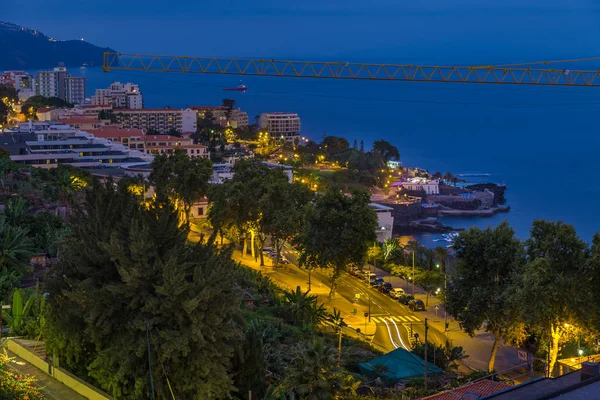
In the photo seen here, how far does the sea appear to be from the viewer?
67.8 m

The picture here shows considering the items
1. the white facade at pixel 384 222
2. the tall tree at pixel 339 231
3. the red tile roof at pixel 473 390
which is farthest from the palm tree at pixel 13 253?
the white facade at pixel 384 222

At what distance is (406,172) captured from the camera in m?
77.1

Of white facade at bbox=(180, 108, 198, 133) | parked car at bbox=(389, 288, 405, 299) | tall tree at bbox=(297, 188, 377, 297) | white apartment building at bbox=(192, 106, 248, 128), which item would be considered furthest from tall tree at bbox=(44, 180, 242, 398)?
white apartment building at bbox=(192, 106, 248, 128)

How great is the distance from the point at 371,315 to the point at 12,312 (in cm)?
1166

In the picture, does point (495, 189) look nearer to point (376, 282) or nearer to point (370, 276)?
point (370, 276)

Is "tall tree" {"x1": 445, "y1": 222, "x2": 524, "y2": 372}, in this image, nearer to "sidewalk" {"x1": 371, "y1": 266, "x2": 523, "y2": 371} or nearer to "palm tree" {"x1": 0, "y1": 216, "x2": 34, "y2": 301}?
"sidewalk" {"x1": 371, "y1": 266, "x2": 523, "y2": 371}

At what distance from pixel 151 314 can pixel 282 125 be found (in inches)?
3340

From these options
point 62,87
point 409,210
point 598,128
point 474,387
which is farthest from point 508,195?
point 62,87

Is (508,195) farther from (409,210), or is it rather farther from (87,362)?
(87,362)

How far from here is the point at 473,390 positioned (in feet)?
37.9

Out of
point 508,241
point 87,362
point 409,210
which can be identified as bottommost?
point 409,210

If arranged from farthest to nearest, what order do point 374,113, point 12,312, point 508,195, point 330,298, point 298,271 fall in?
point 374,113 → point 508,195 → point 298,271 → point 330,298 → point 12,312

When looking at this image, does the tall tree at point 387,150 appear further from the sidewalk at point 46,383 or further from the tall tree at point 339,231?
the sidewalk at point 46,383

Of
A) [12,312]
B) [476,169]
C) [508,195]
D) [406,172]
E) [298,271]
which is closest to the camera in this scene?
[12,312]
